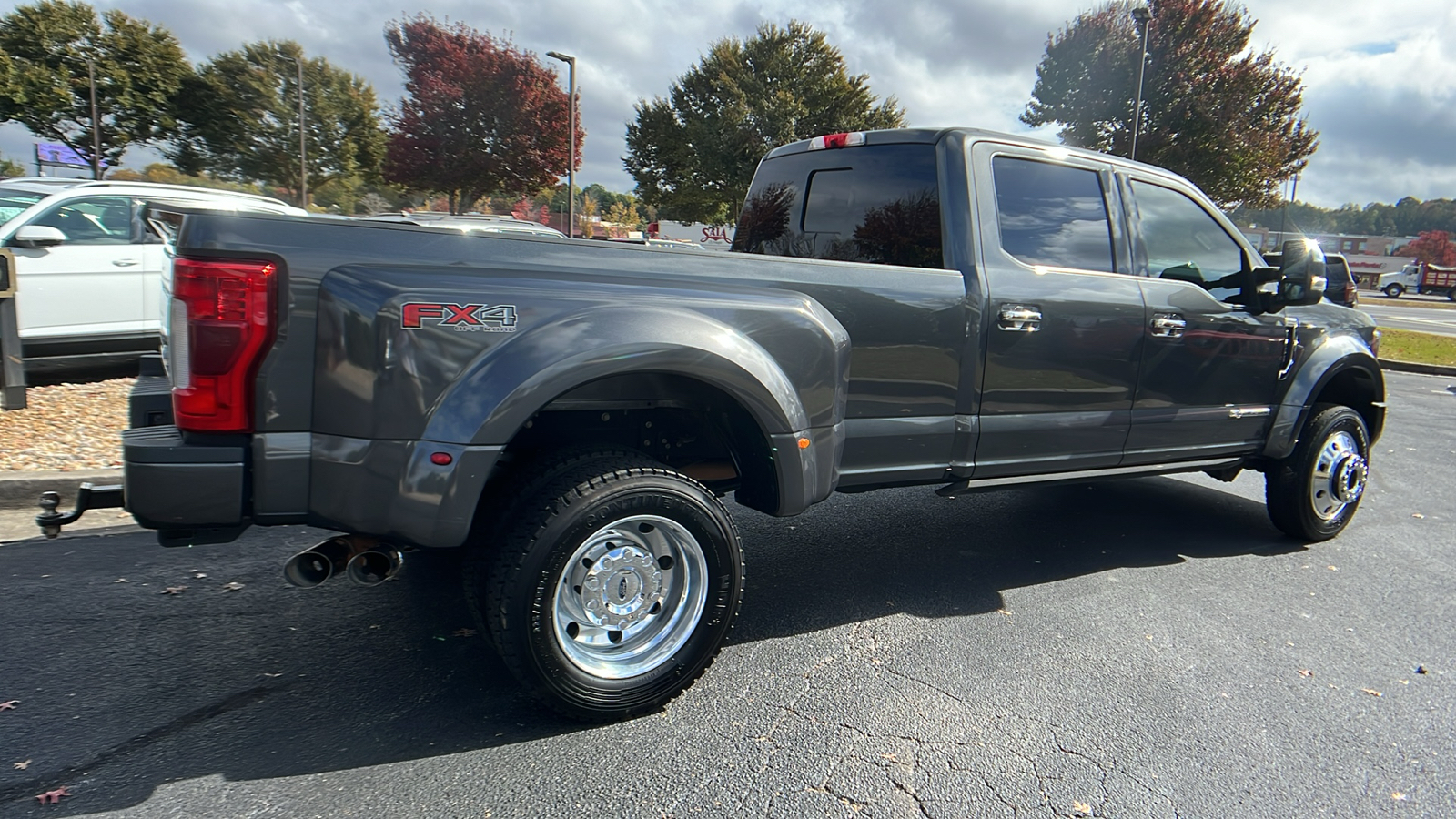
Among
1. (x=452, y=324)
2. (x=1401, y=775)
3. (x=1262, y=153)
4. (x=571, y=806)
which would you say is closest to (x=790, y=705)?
(x=571, y=806)

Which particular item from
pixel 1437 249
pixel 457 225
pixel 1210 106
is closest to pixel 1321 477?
pixel 457 225

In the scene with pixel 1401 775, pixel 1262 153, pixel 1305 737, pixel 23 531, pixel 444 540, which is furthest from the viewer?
pixel 1262 153

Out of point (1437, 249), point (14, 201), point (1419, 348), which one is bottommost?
point (1419, 348)

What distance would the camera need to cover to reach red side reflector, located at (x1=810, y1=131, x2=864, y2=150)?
12.6ft

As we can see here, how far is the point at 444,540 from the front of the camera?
2.35 meters

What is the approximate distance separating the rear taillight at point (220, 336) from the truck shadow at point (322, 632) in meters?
1.00

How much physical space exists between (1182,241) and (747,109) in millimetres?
29104

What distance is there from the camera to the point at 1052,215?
374 cm

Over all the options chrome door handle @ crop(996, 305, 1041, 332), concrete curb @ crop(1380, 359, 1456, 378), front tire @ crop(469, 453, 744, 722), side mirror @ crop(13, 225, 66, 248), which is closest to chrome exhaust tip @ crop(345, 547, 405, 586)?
front tire @ crop(469, 453, 744, 722)

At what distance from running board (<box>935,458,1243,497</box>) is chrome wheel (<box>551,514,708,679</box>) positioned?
1.29 m

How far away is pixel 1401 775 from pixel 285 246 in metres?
3.59

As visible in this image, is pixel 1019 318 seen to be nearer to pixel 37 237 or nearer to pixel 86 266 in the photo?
pixel 37 237

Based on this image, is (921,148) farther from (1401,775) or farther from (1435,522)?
(1435,522)

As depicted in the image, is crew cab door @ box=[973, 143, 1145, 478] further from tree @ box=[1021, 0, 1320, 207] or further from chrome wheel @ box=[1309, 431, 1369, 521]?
tree @ box=[1021, 0, 1320, 207]
